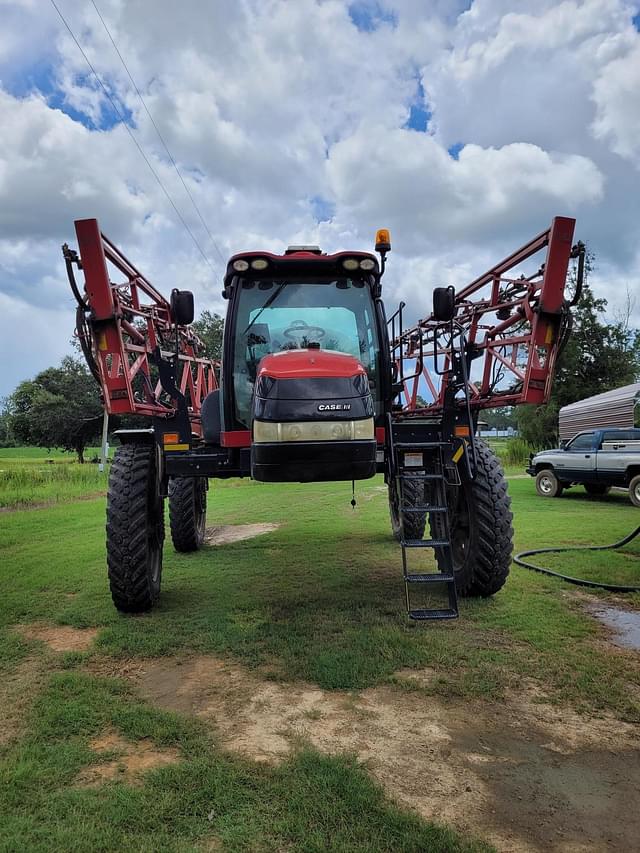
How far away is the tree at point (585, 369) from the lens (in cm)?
3083

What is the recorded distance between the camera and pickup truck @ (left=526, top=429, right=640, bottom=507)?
1249cm

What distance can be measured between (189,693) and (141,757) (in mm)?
697

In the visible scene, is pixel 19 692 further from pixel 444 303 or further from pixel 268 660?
pixel 444 303

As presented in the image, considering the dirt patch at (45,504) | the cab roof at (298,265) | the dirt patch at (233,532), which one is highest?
the cab roof at (298,265)

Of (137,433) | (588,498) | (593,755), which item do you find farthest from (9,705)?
(588,498)

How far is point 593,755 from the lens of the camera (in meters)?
2.77

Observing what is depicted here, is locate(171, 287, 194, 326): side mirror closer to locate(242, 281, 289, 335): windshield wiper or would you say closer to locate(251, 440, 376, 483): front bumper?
locate(242, 281, 289, 335): windshield wiper

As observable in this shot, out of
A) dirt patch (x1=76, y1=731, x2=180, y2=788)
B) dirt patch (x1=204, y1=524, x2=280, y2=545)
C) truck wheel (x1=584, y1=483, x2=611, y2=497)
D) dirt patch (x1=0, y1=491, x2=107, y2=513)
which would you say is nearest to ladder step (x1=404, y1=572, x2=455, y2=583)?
dirt patch (x1=76, y1=731, x2=180, y2=788)

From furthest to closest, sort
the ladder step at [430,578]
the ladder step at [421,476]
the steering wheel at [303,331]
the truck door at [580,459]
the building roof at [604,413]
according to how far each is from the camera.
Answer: the building roof at [604,413] < the truck door at [580,459] < the steering wheel at [303,331] < the ladder step at [421,476] < the ladder step at [430,578]

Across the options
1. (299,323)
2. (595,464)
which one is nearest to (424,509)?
(299,323)

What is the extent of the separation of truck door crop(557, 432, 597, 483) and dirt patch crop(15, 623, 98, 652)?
1164 centimetres

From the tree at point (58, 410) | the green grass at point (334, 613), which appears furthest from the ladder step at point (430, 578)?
the tree at point (58, 410)

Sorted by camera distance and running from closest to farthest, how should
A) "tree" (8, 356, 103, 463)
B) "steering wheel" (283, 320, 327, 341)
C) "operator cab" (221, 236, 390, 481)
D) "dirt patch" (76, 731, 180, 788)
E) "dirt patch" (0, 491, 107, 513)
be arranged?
"dirt patch" (76, 731, 180, 788)
"operator cab" (221, 236, 390, 481)
"steering wheel" (283, 320, 327, 341)
"dirt patch" (0, 491, 107, 513)
"tree" (8, 356, 103, 463)

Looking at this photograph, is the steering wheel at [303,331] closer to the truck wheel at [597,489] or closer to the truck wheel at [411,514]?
the truck wheel at [411,514]
